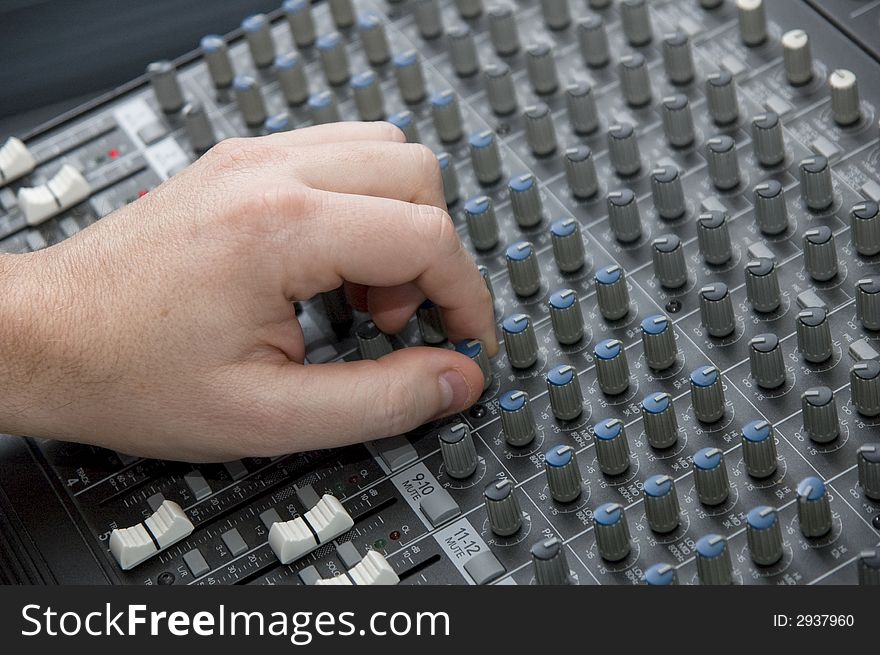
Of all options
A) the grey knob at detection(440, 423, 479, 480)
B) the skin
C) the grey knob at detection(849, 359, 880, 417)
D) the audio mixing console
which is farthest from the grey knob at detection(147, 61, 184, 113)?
the grey knob at detection(849, 359, 880, 417)

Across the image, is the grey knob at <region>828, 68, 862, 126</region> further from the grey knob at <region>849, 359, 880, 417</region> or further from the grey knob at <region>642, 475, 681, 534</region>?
the grey knob at <region>642, 475, 681, 534</region>

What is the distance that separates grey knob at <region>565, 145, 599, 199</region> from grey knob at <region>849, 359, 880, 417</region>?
0.70 m

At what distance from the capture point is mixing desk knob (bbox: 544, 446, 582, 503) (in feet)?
7.70

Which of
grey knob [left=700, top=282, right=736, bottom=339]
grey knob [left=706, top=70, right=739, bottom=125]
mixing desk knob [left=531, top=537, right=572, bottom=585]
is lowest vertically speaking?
mixing desk knob [left=531, top=537, right=572, bottom=585]

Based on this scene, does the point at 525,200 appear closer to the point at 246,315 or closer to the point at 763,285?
the point at 763,285

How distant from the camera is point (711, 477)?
2.28 metres

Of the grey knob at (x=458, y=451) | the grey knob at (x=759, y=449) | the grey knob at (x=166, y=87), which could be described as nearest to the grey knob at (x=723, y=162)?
the grey knob at (x=759, y=449)

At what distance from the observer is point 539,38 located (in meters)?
3.22

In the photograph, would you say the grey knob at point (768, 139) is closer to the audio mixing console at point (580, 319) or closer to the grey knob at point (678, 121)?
the audio mixing console at point (580, 319)

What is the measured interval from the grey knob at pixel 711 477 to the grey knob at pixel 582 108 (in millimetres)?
884

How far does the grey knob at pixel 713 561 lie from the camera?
7.09 ft

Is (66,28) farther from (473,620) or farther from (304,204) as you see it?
(473,620)

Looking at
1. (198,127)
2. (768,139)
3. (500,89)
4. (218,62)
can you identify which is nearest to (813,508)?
(768,139)

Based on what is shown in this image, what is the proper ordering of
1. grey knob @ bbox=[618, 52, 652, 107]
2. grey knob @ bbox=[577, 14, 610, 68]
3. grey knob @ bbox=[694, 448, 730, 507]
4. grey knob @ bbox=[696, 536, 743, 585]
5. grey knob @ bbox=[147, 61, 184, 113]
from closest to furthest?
1. grey knob @ bbox=[696, 536, 743, 585]
2. grey knob @ bbox=[694, 448, 730, 507]
3. grey knob @ bbox=[618, 52, 652, 107]
4. grey knob @ bbox=[577, 14, 610, 68]
5. grey knob @ bbox=[147, 61, 184, 113]
